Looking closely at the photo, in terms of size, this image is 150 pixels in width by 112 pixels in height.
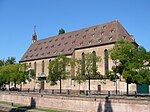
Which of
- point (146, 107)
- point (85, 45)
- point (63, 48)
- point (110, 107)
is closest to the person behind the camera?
point (146, 107)

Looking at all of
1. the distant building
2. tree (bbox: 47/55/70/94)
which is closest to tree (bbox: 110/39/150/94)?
the distant building

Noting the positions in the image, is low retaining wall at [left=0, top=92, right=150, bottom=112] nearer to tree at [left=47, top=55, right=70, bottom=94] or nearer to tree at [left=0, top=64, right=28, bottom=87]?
tree at [left=47, top=55, right=70, bottom=94]

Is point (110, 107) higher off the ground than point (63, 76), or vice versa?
point (63, 76)

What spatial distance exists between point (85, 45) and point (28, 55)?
98.9 ft

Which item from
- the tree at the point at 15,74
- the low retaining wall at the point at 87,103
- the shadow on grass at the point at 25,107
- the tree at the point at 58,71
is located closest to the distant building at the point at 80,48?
the tree at the point at 58,71

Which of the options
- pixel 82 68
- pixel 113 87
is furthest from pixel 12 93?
pixel 113 87

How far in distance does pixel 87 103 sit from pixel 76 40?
36875 millimetres

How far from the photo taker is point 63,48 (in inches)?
2886

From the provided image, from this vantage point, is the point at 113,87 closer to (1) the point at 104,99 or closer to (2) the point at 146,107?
(1) the point at 104,99

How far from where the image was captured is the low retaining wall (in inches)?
1173

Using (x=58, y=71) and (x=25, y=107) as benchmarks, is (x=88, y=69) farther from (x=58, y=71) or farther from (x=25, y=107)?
(x=25, y=107)

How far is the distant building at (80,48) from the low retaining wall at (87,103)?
1568 cm

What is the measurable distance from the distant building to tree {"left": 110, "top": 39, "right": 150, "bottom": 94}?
14.7m

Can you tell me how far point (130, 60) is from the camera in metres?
36.7
